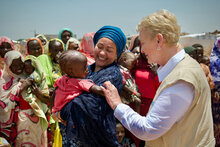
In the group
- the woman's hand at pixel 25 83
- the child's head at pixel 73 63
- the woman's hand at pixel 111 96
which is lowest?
the woman's hand at pixel 25 83

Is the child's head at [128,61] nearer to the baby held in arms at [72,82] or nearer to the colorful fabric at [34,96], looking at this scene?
the baby held in arms at [72,82]

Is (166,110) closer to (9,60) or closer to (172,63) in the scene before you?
(172,63)

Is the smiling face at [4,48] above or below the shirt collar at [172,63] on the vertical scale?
below

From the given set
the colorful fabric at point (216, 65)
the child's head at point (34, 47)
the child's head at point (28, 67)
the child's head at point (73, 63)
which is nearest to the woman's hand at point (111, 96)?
the child's head at point (73, 63)

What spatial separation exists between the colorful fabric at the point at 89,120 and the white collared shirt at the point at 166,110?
408mm

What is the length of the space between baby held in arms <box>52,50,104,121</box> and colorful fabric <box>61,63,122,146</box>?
6 centimetres

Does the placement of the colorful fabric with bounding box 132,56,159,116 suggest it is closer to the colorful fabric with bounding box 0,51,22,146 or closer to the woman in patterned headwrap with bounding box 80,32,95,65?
the woman in patterned headwrap with bounding box 80,32,95,65

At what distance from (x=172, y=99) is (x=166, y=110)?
0.09m

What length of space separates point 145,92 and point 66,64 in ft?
5.56

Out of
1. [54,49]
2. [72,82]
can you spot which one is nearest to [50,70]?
[54,49]

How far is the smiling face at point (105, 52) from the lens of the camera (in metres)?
2.04

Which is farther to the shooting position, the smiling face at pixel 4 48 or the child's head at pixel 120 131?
the smiling face at pixel 4 48

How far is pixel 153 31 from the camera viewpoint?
1.40 metres

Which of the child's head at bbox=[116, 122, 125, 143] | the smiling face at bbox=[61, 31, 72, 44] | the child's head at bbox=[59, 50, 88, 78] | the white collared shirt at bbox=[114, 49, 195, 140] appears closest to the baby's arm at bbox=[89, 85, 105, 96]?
the child's head at bbox=[59, 50, 88, 78]
